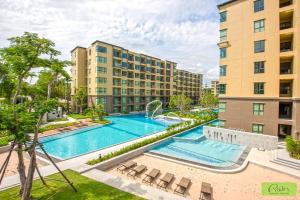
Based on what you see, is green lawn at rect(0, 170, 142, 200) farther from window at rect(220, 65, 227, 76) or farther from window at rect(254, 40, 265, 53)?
window at rect(254, 40, 265, 53)

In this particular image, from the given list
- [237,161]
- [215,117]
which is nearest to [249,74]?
[237,161]

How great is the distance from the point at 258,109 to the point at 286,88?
4.41 metres

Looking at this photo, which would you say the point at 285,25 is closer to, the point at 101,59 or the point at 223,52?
the point at 223,52

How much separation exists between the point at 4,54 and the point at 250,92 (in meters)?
26.3

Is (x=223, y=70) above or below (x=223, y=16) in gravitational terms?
below

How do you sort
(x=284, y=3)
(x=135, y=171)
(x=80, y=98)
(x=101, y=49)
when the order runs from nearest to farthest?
(x=135, y=171)
(x=284, y=3)
(x=80, y=98)
(x=101, y=49)

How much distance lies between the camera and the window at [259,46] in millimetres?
23803

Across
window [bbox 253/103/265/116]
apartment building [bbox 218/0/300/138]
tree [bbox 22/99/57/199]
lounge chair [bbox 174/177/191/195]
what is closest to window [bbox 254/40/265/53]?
apartment building [bbox 218/0/300/138]

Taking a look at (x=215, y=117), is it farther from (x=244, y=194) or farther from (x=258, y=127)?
(x=244, y=194)

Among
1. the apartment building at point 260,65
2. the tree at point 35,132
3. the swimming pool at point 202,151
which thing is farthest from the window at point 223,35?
the tree at point 35,132

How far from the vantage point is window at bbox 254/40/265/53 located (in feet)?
78.1

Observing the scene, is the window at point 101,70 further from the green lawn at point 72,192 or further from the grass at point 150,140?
the green lawn at point 72,192

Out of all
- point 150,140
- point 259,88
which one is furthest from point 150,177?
point 259,88

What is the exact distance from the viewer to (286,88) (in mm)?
24000
